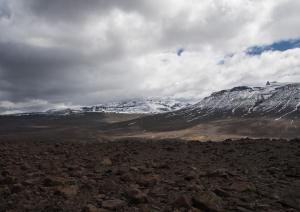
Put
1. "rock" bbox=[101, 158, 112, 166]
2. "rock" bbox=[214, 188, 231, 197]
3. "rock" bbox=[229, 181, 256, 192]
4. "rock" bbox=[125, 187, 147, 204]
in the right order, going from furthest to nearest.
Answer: "rock" bbox=[101, 158, 112, 166]
"rock" bbox=[229, 181, 256, 192]
"rock" bbox=[214, 188, 231, 197]
"rock" bbox=[125, 187, 147, 204]

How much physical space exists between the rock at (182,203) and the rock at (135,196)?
0.83 metres

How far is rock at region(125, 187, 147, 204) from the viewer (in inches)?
357

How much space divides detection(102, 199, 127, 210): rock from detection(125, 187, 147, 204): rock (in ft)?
0.82

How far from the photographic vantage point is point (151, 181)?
10852mm

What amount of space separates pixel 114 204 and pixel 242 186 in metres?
3.93

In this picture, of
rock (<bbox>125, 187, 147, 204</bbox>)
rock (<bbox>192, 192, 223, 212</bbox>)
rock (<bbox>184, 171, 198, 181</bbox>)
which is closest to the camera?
rock (<bbox>192, 192, 223, 212</bbox>)

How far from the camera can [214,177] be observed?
38.5ft

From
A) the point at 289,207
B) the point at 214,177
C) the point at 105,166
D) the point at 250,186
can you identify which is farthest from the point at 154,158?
the point at 289,207

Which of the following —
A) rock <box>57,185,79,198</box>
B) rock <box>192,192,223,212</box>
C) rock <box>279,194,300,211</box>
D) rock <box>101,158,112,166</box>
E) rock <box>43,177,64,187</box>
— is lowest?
rock <box>279,194,300,211</box>

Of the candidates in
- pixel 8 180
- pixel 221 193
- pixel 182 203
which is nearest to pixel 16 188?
pixel 8 180

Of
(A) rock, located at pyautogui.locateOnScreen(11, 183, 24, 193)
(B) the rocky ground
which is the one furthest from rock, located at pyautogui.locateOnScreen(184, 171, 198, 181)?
(A) rock, located at pyautogui.locateOnScreen(11, 183, 24, 193)

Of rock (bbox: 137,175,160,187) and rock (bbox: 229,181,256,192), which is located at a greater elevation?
rock (bbox: 137,175,160,187)

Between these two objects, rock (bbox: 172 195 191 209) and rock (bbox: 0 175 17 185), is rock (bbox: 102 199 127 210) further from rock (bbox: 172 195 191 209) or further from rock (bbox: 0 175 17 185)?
rock (bbox: 0 175 17 185)

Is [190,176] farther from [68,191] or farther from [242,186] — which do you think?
[68,191]
